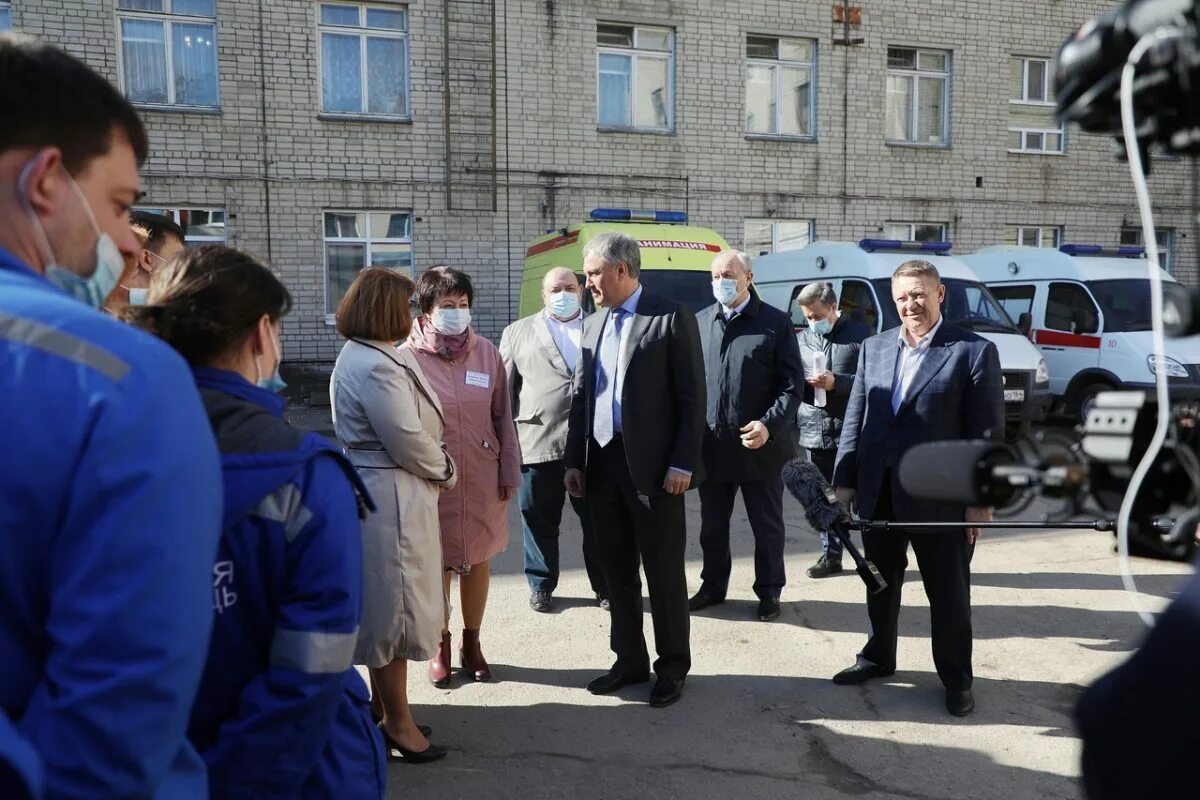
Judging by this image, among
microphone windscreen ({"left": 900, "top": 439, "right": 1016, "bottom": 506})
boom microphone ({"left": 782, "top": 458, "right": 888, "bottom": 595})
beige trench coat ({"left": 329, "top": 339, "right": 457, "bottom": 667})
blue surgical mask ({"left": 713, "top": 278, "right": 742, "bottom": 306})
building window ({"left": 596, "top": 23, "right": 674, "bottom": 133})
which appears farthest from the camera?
building window ({"left": 596, "top": 23, "right": 674, "bottom": 133})

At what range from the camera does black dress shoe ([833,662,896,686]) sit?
170 inches

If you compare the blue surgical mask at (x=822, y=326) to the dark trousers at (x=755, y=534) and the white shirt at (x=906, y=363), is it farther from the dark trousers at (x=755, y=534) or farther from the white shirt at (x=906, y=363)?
the white shirt at (x=906, y=363)

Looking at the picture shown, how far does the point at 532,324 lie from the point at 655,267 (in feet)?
15.0

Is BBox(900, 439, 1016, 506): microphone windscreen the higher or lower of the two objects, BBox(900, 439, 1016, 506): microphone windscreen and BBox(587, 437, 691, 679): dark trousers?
the higher

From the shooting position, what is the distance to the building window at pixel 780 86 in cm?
1580

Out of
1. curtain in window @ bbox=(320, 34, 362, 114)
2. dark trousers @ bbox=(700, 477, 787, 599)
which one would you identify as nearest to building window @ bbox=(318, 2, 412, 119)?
curtain in window @ bbox=(320, 34, 362, 114)

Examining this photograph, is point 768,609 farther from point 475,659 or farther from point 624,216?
point 624,216

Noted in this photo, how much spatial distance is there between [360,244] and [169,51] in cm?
368

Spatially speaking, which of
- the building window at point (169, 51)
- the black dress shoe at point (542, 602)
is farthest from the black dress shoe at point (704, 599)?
the building window at point (169, 51)

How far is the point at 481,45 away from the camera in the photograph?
14281 mm

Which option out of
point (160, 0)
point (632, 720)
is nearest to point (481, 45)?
point (160, 0)

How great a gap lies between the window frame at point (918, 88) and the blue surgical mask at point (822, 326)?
1120 centimetres

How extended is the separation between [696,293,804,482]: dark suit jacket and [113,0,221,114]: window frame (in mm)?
10716

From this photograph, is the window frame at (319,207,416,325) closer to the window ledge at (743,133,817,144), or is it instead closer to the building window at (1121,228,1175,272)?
the window ledge at (743,133,817,144)
